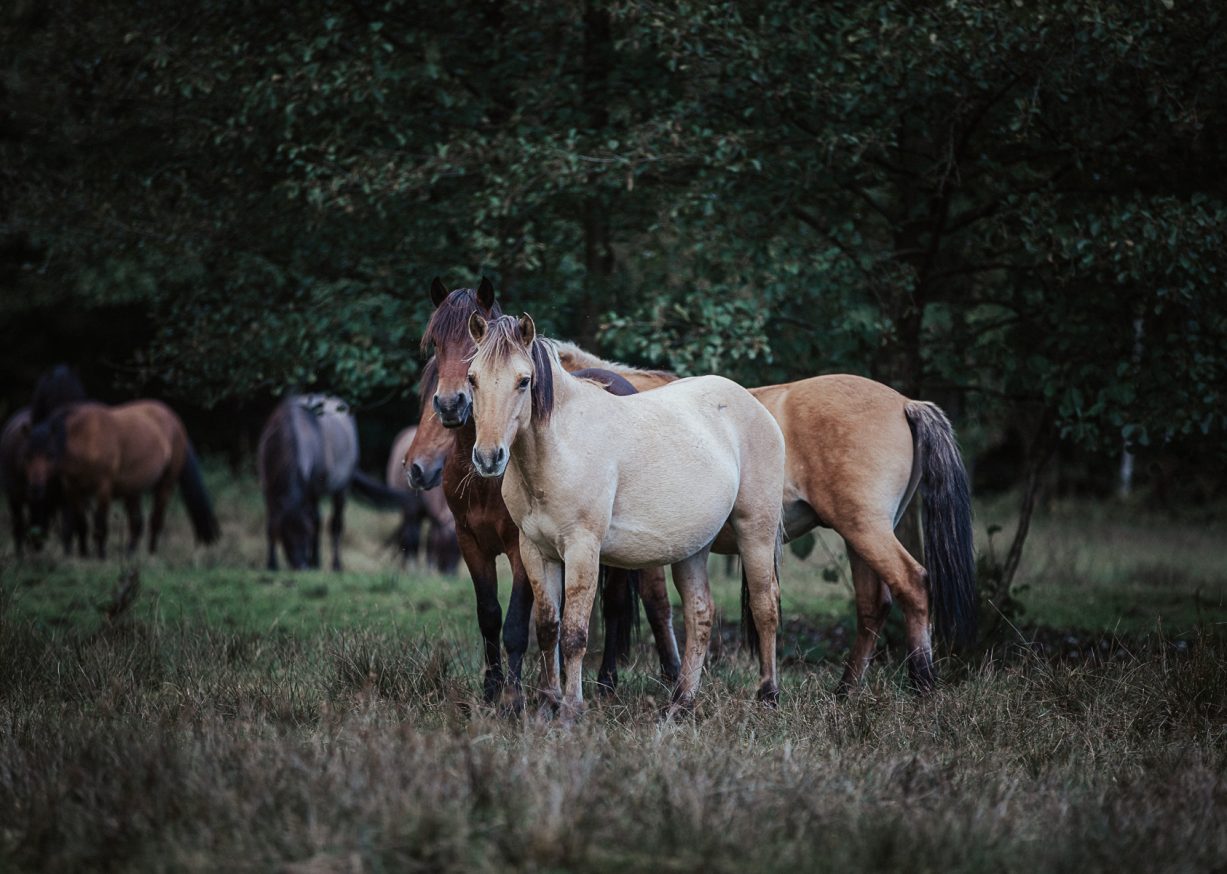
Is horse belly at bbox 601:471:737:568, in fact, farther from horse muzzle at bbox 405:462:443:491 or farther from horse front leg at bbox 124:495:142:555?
horse front leg at bbox 124:495:142:555

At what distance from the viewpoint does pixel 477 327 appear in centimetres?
457

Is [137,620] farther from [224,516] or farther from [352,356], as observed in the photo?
[224,516]

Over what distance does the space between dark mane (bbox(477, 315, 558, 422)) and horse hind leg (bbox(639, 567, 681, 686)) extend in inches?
69.4

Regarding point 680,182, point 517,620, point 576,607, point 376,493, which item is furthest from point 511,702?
point 376,493

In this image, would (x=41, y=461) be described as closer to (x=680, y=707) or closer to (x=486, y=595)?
(x=486, y=595)

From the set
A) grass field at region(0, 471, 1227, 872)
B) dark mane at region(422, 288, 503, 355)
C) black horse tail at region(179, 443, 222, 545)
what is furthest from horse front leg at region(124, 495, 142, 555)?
dark mane at region(422, 288, 503, 355)

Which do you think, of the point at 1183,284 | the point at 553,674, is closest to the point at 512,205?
the point at 553,674

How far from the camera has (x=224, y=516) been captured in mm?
17094

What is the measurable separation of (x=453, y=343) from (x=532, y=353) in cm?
61

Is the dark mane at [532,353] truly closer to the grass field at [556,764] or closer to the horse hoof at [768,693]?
the grass field at [556,764]

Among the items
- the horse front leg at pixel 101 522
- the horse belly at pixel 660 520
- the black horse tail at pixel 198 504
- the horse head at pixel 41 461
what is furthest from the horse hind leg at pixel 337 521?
the horse belly at pixel 660 520

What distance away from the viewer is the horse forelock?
14.5 feet

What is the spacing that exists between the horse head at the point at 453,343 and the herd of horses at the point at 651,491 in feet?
0.03

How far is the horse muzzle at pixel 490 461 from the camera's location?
4.14 meters
